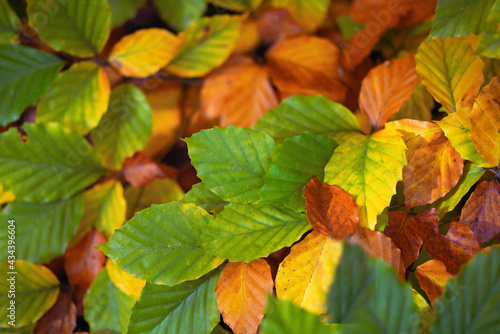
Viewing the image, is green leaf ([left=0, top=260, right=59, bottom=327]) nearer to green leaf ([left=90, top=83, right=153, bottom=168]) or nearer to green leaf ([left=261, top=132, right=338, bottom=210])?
green leaf ([left=90, top=83, right=153, bottom=168])

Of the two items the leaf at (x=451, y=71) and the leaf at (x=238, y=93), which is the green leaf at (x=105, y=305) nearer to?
the leaf at (x=238, y=93)

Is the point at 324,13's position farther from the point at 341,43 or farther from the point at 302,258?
the point at 302,258

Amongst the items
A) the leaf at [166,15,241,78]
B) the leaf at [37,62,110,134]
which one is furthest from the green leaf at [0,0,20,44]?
the leaf at [166,15,241,78]

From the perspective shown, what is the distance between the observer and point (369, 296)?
26 cm

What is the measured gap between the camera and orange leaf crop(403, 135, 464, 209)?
42 cm

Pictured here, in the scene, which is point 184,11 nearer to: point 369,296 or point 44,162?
point 44,162

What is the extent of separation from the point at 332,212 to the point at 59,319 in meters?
0.52

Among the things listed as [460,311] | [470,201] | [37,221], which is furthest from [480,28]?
[37,221]

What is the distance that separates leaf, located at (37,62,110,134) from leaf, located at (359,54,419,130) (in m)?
0.45

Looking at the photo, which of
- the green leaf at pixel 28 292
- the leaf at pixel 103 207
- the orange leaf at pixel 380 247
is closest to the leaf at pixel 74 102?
the leaf at pixel 103 207

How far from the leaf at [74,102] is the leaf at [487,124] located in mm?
565

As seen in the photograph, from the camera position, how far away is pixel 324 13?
750 millimetres

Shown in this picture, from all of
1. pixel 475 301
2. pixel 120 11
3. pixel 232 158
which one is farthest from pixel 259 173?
pixel 120 11

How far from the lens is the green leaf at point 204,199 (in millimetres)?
486
